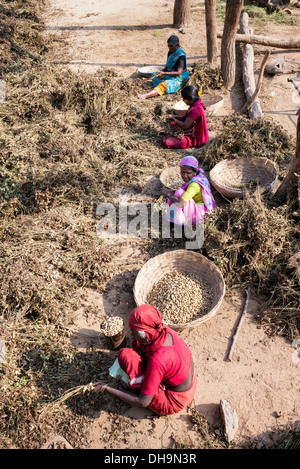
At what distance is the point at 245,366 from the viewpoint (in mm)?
3215

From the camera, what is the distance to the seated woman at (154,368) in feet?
8.30

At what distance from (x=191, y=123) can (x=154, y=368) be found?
12.6 ft

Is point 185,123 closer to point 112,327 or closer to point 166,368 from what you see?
point 112,327

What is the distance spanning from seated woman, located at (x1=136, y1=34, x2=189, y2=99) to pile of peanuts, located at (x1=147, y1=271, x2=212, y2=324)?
4.19 meters

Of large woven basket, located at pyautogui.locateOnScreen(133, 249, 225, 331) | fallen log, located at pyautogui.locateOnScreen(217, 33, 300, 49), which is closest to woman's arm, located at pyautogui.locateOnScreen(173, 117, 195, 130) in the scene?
large woven basket, located at pyautogui.locateOnScreen(133, 249, 225, 331)

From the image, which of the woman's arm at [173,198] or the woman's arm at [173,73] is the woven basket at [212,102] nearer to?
the woman's arm at [173,73]

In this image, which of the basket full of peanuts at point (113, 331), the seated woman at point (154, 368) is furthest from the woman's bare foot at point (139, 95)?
the seated woman at point (154, 368)

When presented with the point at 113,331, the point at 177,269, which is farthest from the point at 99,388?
the point at 177,269

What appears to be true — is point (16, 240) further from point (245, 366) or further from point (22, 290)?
point (245, 366)

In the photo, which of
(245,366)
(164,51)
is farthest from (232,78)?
(245,366)

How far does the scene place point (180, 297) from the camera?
11.7ft

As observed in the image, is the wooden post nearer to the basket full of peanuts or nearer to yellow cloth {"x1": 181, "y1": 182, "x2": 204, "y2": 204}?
yellow cloth {"x1": 181, "y1": 182, "x2": 204, "y2": 204}

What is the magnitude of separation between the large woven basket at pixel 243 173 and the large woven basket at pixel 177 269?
119 centimetres

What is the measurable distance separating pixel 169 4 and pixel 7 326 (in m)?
11.4
